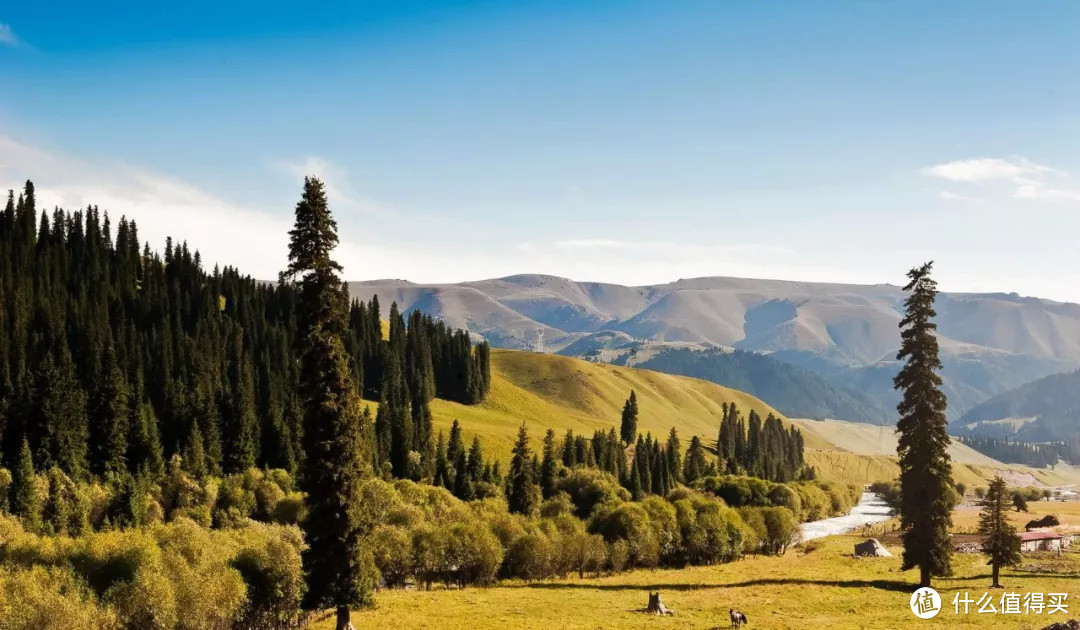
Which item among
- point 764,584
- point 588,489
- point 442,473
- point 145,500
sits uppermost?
point 145,500

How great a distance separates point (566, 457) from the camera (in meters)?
173

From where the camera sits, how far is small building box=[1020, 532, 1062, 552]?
128m

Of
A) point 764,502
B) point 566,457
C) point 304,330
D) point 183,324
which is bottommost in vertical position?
point 764,502

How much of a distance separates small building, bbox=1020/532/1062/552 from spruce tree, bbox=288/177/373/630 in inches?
5059

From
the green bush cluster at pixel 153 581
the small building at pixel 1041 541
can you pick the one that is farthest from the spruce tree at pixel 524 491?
the small building at pixel 1041 541

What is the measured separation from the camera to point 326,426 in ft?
147

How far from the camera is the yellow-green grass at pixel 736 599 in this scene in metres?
61.5

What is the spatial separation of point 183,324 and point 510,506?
384ft

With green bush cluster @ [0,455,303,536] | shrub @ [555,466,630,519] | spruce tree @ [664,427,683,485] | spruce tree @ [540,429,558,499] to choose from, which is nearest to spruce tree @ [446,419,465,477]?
spruce tree @ [540,429,558,499]

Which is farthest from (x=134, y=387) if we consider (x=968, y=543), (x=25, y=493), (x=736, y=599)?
(x=968, y=543)

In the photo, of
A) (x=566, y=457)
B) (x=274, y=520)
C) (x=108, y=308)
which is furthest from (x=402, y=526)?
(x=108, y=308)

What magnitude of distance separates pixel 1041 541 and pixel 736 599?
9172 cm

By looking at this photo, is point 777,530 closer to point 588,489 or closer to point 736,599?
point 588,489

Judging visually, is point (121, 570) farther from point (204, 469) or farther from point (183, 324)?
point (183, 324)
